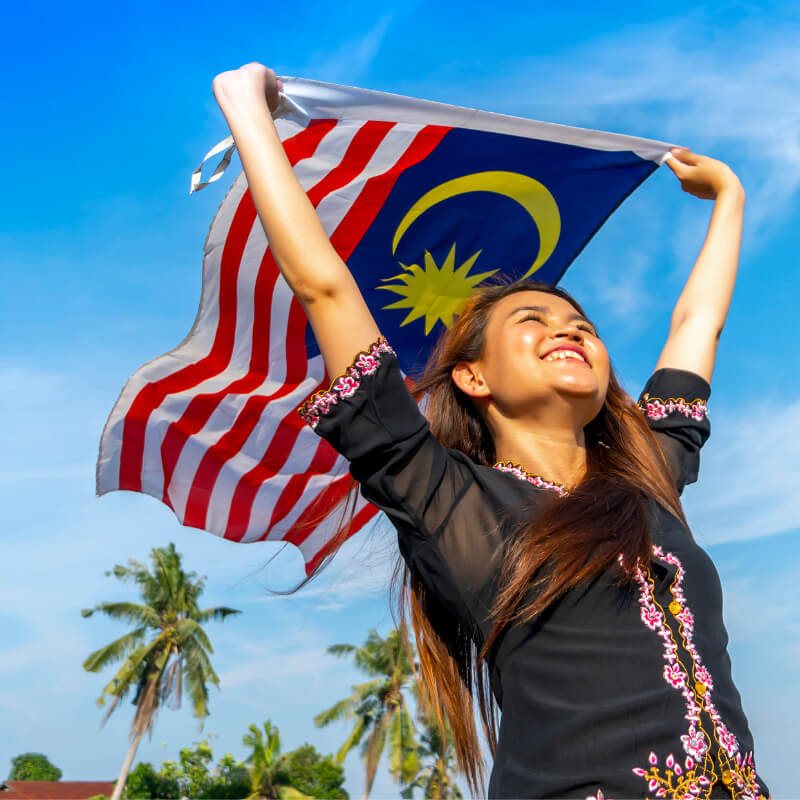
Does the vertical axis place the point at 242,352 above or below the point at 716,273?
above

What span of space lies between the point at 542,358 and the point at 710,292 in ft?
2.98

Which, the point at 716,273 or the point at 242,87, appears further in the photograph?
the point at 716,273

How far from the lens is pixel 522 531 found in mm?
2100

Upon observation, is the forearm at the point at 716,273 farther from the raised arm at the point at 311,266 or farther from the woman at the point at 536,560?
the raised arm at the point at 311,266

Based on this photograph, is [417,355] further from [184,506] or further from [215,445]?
[184,506]

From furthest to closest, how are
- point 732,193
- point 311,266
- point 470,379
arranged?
point 732,193
point 470,379
point 311,266

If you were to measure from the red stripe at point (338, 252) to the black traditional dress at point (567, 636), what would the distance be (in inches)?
105

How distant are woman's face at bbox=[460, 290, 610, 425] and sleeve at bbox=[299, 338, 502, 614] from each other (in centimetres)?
55

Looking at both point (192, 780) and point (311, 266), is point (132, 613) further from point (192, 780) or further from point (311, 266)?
point (311, 266)

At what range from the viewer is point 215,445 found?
4867mm

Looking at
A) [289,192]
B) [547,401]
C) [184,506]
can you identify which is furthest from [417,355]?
[289,192]

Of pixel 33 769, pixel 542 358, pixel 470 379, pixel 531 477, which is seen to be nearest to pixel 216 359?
pixel 470 379

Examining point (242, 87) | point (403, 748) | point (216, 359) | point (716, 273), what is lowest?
point (242, 87)

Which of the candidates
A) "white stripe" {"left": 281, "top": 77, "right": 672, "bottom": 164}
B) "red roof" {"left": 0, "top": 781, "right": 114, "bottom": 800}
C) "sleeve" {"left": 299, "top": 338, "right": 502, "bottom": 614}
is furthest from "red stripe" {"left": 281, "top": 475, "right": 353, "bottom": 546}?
"red roof" {"left": 0, "top": 781, "right": 114, "bottom": 800}
